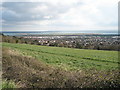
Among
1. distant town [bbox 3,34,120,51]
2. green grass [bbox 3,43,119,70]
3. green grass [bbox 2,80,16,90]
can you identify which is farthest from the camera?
distant town [bbox 3,34,120,51]

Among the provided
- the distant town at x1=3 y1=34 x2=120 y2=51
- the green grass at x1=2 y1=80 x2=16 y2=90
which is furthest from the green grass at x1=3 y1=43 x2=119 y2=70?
the distant town at x1=3 y1=34 x2=120 y2=51

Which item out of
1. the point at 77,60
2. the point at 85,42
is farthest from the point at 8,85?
the point at 85,42

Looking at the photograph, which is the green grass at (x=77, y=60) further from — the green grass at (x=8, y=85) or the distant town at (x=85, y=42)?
the distant town at (x=85, y=42)

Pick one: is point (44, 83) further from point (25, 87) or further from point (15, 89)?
point (15, 89)

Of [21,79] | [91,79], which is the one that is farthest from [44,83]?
[91,79]

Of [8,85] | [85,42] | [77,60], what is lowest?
[77,60]

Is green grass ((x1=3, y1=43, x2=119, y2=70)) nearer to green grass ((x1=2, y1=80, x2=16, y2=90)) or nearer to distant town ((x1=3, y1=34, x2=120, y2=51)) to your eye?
green grass ((x1=2, y1=80, x2=16, y2=90))

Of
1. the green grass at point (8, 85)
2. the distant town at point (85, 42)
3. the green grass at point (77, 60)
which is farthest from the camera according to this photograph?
the distant town at point (85, 42)

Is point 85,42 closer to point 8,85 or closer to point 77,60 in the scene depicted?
point 77,60

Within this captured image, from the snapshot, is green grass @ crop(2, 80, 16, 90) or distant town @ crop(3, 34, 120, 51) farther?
distant town @ crop(3, 34, 120, 51)

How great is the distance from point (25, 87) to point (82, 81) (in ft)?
7.92

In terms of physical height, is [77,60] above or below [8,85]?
below

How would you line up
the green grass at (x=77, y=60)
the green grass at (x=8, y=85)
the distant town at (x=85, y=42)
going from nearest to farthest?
the green grass at (x=8, y=85), the green grass at (x=77, y=60), the distant town at (x=85, y=42)

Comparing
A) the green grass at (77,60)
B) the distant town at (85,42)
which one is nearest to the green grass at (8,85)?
the green grass at (77,60)
